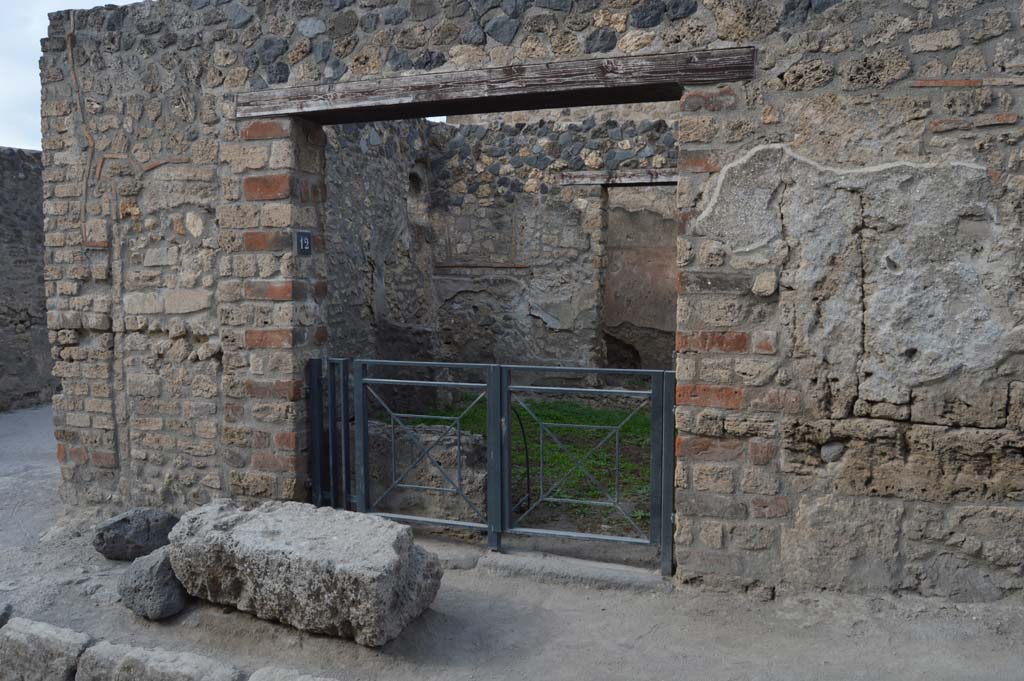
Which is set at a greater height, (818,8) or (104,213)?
(818,8)

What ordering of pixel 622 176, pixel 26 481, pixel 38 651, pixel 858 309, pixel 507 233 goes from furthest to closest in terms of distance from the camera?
pixel 507 233, pixel 622 176, pixel 26 481, pixel 858 309, pixel 38 651

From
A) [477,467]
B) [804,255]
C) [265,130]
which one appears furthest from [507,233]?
[804,255]

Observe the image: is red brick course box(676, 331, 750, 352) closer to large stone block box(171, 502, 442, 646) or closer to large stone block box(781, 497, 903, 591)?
large stone block box(781, 497, 903, 591)

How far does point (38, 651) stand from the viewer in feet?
10.2

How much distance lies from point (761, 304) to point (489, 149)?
5830mm

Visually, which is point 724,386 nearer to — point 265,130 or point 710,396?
point 710,396

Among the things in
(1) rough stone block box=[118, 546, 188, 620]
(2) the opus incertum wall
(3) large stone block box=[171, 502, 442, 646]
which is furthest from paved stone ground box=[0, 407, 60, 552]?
(3) large stone block box=[171, 502, 442, 646]

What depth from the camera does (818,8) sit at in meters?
3.20

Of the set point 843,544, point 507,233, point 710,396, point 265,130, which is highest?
point 265,130

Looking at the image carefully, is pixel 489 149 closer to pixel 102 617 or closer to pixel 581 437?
pixel 581 437

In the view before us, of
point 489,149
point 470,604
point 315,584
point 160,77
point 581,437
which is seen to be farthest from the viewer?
point 489,149

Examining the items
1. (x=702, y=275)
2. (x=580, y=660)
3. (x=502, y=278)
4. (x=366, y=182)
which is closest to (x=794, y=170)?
(x=702, y=275)

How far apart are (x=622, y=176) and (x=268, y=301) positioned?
492cm

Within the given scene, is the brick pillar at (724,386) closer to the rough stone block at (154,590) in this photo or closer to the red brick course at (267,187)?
the red brick course at (267,187)
